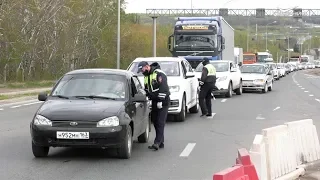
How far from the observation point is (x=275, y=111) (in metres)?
20.0

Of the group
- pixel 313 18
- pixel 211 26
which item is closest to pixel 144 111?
pixel 211 26

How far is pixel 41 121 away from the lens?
31.9 feet

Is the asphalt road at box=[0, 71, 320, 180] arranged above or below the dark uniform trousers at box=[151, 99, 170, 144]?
below

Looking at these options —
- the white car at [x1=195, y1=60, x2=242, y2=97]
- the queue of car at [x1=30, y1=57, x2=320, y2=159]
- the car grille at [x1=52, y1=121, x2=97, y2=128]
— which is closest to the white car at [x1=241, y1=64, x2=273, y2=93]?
the white car at [x1=195, y1=60, x2=242, y2=97]

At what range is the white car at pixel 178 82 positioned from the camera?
15914 mm

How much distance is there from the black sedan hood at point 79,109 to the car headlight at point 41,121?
58mm

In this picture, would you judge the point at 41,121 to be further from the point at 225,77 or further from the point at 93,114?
the point at 225,77

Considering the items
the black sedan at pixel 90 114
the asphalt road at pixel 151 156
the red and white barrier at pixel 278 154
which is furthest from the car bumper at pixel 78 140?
the red and white barrier at pixel 278 154

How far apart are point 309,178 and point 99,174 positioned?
122 inches

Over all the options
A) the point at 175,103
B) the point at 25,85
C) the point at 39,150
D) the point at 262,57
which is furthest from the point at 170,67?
the point at 262,57

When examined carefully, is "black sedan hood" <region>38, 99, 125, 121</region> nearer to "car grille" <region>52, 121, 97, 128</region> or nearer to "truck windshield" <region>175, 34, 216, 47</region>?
"car grille" <region>52, 121, 97, 128</region>

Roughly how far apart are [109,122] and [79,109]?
0.54 meters

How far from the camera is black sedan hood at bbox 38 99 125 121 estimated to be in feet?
31.6

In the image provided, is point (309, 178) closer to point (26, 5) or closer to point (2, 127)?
point (2, 127)
